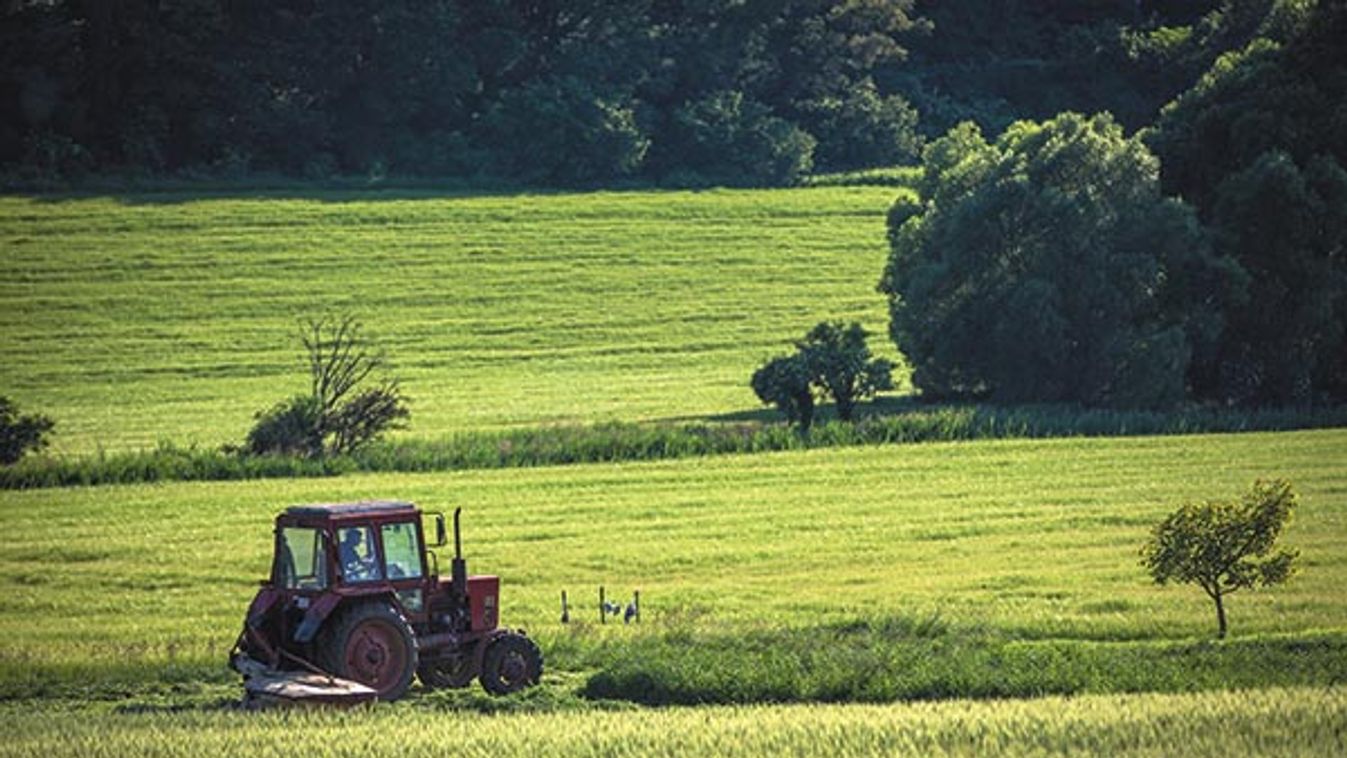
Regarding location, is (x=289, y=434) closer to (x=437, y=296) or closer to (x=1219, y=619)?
(x=437, y=296)

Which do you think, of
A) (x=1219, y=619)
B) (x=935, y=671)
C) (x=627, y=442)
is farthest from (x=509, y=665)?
(x=627, y=442)

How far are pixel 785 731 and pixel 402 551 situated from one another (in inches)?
252

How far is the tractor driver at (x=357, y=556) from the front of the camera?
1024 inches

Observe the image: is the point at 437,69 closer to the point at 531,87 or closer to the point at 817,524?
the point at 531,87

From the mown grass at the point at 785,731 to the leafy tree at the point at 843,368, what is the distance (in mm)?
35747

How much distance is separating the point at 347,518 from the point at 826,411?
38801 mm

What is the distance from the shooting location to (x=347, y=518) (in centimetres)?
2594

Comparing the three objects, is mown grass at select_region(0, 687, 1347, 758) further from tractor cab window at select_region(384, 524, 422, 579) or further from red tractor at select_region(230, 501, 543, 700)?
tractor cab window at select_region(384, 524, 422, 579)

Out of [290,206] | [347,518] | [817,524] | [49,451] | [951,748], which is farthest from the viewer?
[290,206]

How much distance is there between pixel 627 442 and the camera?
177 feet

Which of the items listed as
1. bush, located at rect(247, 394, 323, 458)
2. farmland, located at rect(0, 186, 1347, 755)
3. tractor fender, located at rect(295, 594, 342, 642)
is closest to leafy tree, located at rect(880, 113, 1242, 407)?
farmland, located at rect(0, 186, 1347, 755)

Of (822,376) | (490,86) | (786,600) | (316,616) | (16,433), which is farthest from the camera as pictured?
(490,86)

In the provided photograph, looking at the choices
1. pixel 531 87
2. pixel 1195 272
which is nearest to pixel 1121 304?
pixel 1195 272

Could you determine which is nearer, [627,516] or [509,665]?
[509,665]
